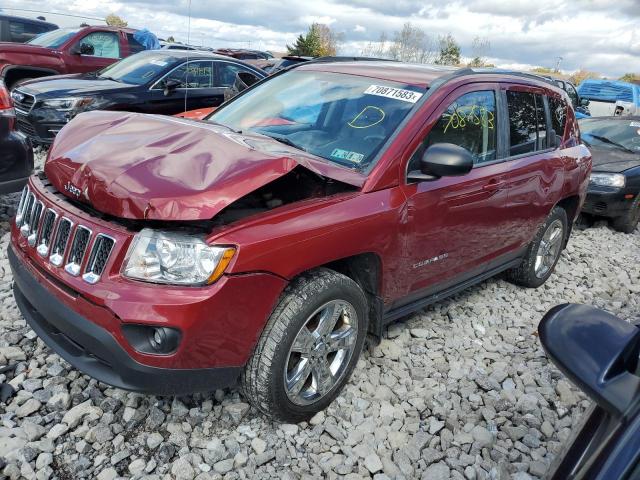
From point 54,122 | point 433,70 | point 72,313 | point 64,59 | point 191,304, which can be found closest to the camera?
point 191,304

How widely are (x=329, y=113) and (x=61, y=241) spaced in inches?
65.8

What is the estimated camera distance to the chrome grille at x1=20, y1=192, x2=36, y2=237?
2770 mm

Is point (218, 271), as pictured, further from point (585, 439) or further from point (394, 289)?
point (585, 439)

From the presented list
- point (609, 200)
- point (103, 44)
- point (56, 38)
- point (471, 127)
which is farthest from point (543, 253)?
point (56, 38)

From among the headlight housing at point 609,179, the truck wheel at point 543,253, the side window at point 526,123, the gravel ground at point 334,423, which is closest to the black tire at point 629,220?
the headlight housing at point 609,179

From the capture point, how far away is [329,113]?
10.7 ft

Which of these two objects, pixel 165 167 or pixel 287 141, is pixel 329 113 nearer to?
pixel 287 141

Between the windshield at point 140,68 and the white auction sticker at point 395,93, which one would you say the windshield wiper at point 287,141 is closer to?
the white auction sticker at point 395,93

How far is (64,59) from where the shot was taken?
9.51 meters

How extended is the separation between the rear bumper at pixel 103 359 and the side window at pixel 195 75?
19.5ft

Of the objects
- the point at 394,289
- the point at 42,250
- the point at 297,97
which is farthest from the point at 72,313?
the point at 297,97

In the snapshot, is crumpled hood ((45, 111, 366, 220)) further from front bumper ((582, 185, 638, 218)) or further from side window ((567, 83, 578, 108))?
side window ((567, 83, 578, 108))

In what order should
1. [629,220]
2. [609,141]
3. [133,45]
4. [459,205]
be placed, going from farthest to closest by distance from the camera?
[133,45], [609,141], [629,220], [459,205]

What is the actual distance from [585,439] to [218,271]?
141 centimetres
